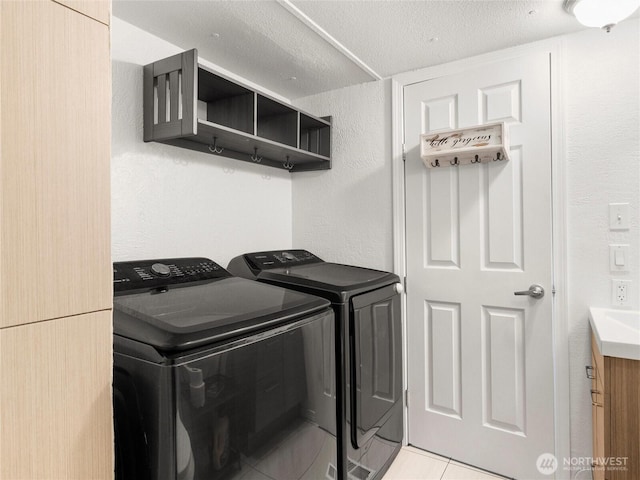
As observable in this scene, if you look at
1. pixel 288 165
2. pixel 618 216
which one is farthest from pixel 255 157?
pixel 618 216

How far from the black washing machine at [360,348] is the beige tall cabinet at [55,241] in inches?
41.9

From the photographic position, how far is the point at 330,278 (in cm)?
198

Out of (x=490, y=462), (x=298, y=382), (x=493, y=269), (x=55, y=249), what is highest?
(x=55, y=249)

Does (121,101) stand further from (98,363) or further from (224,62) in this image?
(98,363)

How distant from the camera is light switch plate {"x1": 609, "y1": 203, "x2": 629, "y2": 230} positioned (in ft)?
5.87

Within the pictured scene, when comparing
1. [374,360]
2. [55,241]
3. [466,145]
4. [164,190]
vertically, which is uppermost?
[466,145]

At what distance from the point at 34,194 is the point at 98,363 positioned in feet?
1.30

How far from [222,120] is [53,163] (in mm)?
1428

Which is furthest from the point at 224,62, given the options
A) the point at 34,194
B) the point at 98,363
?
the point at 98,363

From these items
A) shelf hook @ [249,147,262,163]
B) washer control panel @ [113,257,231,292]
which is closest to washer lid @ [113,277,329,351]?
washer control panel @ [113,257,231,292]

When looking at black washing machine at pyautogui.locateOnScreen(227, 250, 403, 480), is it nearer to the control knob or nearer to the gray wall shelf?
the control knob

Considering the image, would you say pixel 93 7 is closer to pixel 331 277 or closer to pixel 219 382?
pixel 219 382

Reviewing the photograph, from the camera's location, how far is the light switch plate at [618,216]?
1790 millimetres

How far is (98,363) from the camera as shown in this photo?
85 centimetres
